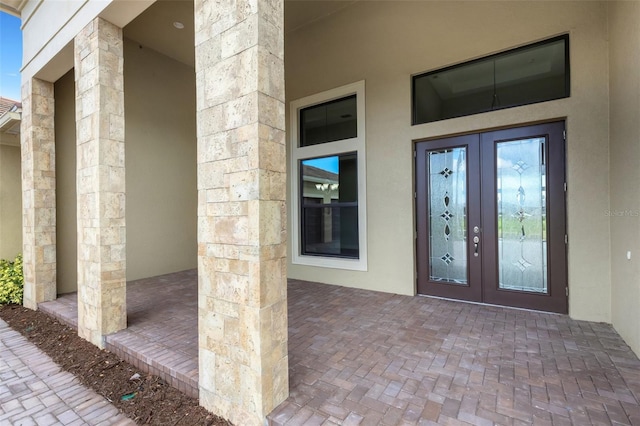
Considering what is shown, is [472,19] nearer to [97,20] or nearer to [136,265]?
[97,20]

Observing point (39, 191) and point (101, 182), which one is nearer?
point (101, 182)

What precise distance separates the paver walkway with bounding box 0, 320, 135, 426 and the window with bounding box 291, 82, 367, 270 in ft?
11.7

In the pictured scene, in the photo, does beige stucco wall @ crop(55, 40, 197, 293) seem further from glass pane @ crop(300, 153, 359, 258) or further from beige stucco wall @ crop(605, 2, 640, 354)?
beige stucco wall @ crop(605, 2, 640, 354)

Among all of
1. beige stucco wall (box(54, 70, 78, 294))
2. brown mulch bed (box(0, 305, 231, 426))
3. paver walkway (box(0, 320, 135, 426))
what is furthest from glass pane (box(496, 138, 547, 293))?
beige stucco wall (box(54, 70, 78, 294))

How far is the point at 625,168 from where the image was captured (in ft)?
9.36

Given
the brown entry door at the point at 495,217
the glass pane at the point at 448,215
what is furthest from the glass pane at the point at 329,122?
the glass pane at the point at 448,215

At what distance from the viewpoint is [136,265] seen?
227 inches

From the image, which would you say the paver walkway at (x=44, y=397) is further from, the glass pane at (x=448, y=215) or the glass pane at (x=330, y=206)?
the glass pane at (x=448, y=215)

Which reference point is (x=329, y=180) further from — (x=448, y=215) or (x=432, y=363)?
(x=432, y=363)

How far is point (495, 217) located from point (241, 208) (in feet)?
11.4

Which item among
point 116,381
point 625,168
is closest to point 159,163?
point 116,381

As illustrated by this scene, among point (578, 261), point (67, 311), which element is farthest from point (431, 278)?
point (67, 311)

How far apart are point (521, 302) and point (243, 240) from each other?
3.74 meters

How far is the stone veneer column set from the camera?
3193mm
